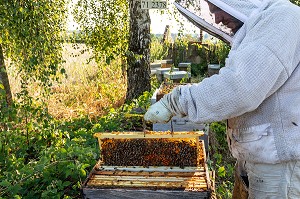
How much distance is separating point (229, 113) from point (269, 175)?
50cm

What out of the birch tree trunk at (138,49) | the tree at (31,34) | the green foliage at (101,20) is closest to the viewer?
the tree at (31,34)

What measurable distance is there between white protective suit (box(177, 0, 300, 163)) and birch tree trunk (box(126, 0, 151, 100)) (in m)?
4.43

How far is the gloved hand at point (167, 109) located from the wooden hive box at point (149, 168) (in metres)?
0.20

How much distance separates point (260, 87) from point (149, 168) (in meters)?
0.89

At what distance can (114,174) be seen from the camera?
2186 millimetres

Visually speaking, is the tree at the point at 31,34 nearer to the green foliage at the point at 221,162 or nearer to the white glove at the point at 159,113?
the white glove at the point at 159,113

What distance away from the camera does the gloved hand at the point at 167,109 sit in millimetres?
2021

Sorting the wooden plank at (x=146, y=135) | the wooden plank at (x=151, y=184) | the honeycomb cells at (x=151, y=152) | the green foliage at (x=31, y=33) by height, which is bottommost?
the wooden plank at (x=151, y=184)

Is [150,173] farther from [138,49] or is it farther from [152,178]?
[138,49]

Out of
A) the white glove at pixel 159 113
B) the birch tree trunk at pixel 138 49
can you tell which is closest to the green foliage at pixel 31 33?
the white glove at pixel 159 113

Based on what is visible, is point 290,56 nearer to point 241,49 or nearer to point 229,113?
point 241,49

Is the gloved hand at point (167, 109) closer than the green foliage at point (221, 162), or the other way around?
the gloved hand at point (167, 109)

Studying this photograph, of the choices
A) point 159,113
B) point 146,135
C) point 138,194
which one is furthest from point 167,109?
point 138,194

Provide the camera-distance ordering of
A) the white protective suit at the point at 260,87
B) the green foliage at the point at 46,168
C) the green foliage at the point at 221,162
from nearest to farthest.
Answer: the white protective suit at the point at 260,87, the green foliage at the point at 46,168, the green foliage at the point at 221,162
